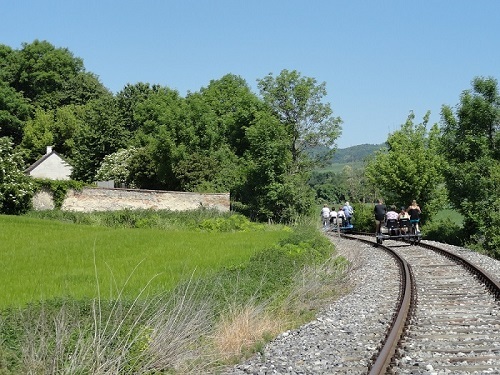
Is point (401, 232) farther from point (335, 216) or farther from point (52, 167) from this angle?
point (52, 167)

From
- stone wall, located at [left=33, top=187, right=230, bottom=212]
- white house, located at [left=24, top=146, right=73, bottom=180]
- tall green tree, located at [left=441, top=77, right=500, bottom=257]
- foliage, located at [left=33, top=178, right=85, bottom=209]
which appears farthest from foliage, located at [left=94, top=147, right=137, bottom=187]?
tall green tree, located at [left=441, top=77, right=500, bottom=257]

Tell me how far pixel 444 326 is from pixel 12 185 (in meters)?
35.2

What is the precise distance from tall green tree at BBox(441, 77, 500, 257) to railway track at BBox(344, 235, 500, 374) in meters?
16.4

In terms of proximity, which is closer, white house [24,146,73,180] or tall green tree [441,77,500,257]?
tall green tree [441,77,500,257]

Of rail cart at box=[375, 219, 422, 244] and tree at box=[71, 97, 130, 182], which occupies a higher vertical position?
tree at box=[71, 97, 130, 182]

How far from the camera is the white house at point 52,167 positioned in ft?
235

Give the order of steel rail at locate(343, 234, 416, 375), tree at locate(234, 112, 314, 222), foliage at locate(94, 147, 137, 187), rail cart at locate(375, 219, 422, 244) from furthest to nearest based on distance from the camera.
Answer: foliage at locate(94, 147, 137, 187) → tree at locate(234, 112, 314, 222) → rail cart at locate(375, 219, 422, 244) → steel rail at locate(343, 234, 416, 375)

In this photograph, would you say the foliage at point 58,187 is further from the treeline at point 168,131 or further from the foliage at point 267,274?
the foliage at point 267,274

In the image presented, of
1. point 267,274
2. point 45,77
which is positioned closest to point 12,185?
point 267,274

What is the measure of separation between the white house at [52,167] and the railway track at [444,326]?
58.4 metres

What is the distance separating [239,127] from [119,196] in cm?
2268

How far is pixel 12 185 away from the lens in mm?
41812

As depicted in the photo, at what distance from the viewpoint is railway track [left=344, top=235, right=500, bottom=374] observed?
8594mm

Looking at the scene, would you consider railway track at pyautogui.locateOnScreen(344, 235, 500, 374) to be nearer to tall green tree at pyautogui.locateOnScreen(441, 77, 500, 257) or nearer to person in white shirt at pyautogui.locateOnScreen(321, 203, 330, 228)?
tall green tree at pyautogui.locateOnScreen(441, 77, 500, 257)
